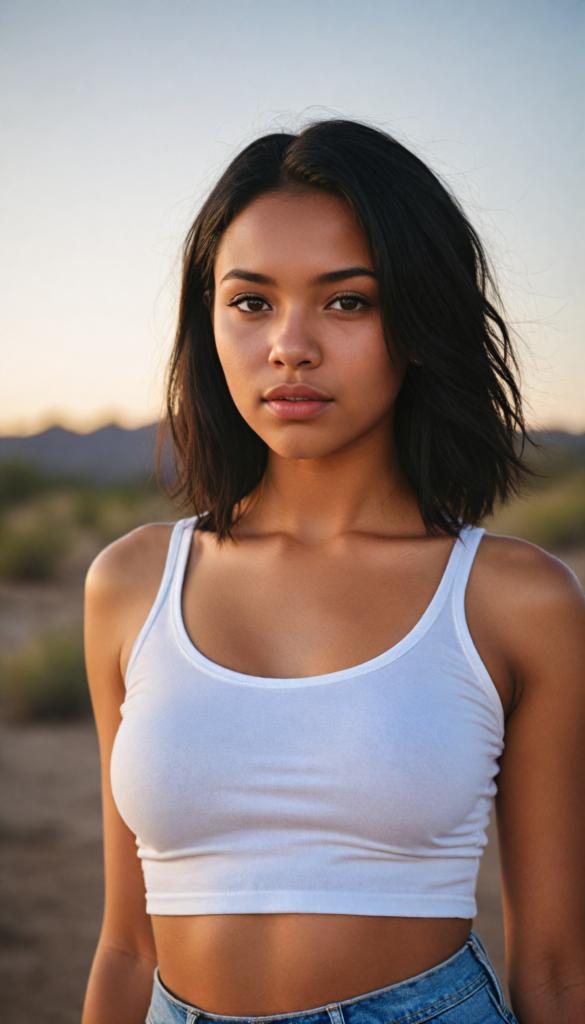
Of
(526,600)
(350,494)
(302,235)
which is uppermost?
(302,235)

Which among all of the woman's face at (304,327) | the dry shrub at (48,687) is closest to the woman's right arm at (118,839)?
the woman's face at (304,327)

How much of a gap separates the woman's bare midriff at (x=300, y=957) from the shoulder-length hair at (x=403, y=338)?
62 centimetres

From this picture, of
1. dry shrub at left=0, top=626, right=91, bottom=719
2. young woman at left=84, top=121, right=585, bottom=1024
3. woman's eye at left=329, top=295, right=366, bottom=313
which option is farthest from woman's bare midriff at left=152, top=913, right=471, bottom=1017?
dry shrub at left=0, top=626, right=91, bottom=719

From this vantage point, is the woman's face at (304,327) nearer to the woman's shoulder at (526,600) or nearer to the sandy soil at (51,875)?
the woman's shoulder at (526,600)

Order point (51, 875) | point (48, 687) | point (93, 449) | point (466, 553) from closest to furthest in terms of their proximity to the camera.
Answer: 1. point (466, 553)
2. point (51, 875)
3. point (48, 687)
4. point (93, 449)

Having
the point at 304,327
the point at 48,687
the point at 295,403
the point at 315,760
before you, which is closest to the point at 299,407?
the point at 295,403

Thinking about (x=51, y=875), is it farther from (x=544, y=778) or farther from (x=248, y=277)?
(x=248, y=277)

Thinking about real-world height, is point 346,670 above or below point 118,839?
above

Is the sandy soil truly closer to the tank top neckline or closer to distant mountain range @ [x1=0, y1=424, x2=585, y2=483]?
the tank top neckline

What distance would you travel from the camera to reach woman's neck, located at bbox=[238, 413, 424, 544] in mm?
1549

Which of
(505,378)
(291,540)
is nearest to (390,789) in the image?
(291,540)

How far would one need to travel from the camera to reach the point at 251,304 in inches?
54.1

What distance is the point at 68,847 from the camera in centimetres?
518

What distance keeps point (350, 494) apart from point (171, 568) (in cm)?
34
